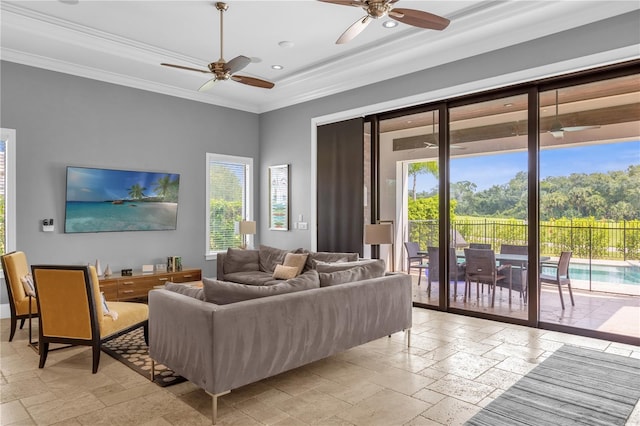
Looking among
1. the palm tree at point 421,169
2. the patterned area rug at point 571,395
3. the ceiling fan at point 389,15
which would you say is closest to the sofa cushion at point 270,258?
the palm tree at point 421,169

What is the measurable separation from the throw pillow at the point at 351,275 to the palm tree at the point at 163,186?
151 inches

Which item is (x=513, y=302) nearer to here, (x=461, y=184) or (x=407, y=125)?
(x=461, y=184)

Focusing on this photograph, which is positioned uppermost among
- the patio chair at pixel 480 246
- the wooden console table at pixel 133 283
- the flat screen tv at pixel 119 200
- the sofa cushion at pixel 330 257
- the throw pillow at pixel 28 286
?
the flat screen tv at pixel 119 200

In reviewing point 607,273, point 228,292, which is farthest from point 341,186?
point 228,292

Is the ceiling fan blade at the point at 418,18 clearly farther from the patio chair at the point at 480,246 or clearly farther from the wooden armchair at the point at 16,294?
the wooden armchair at the point at 16,294

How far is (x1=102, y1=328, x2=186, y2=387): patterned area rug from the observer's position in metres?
3.45

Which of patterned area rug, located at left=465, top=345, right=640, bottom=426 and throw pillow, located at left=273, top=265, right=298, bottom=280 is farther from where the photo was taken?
throw pillow, located at left=273, top=265, right=298, bottom=280

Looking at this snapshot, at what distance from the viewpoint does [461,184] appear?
5.70m

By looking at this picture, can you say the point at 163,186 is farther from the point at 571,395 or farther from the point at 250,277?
the point at 571,395

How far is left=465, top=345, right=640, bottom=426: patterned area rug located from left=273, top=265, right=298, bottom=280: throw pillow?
3.22 meters

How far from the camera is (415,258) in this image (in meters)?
6.11

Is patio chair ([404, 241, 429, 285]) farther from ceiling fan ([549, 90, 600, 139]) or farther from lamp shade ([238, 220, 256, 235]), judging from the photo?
lamp shade ([238, 220, 256, 235])

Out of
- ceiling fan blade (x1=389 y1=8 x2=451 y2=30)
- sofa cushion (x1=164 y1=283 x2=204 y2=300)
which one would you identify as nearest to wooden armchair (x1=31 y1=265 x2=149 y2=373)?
sofa cushion (x1=164 y1=283 x2=204 y2=300)

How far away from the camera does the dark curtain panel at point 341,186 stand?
662 cm
